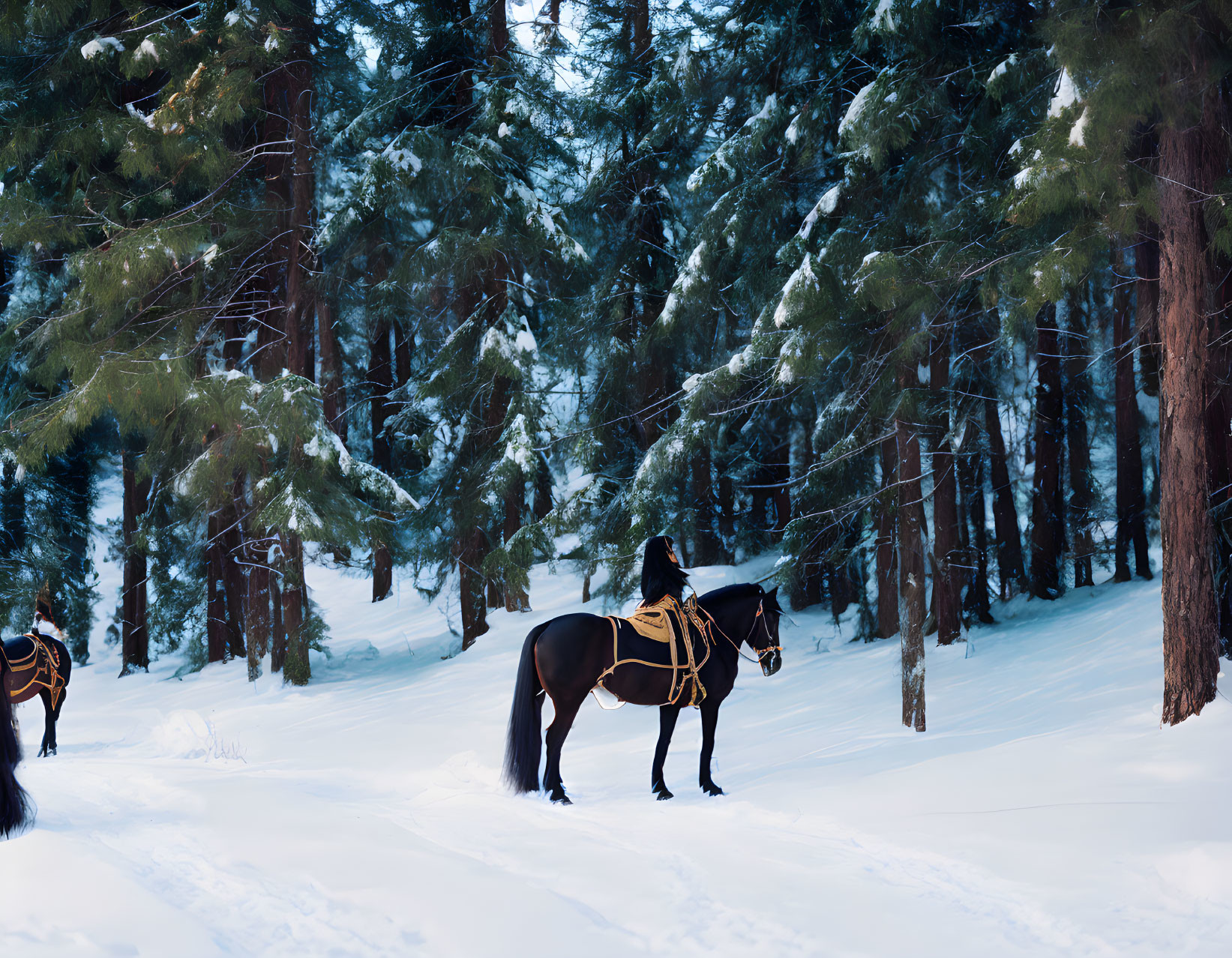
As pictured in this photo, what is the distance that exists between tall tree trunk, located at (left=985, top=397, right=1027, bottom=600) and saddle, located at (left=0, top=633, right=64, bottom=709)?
1302cm

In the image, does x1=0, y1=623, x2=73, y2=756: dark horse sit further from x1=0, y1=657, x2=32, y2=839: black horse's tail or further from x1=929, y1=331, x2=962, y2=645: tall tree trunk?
x1=929, y1=331, x2=962, y2=645: tall tree trunk

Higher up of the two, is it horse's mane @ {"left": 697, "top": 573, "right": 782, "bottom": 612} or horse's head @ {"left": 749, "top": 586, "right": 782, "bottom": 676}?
horse's mane @ {"left": 697, "top": 573, "right": 782, "bottom": 612}

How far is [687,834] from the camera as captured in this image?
6.10m

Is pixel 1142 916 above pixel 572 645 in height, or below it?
below

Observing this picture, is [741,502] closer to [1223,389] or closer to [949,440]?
[949,440]

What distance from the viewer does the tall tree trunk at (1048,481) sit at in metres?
14.2

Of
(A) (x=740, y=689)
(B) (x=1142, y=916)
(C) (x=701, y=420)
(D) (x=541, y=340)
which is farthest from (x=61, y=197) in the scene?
(B) (x=1142, y=916)

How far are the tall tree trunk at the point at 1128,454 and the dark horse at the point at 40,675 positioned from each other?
47.8 feet

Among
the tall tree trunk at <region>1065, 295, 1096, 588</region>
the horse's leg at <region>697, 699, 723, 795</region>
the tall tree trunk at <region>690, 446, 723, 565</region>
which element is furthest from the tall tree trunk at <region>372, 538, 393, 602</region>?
the horse's leg at <region>697, 699, 723, 795</region>

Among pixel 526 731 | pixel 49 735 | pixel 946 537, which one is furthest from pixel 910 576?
pixel 49 735

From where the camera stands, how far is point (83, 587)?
2102 cm

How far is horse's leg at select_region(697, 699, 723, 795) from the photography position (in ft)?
24.5

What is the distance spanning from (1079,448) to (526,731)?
11.4 m

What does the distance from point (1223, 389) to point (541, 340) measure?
10.8 metres
